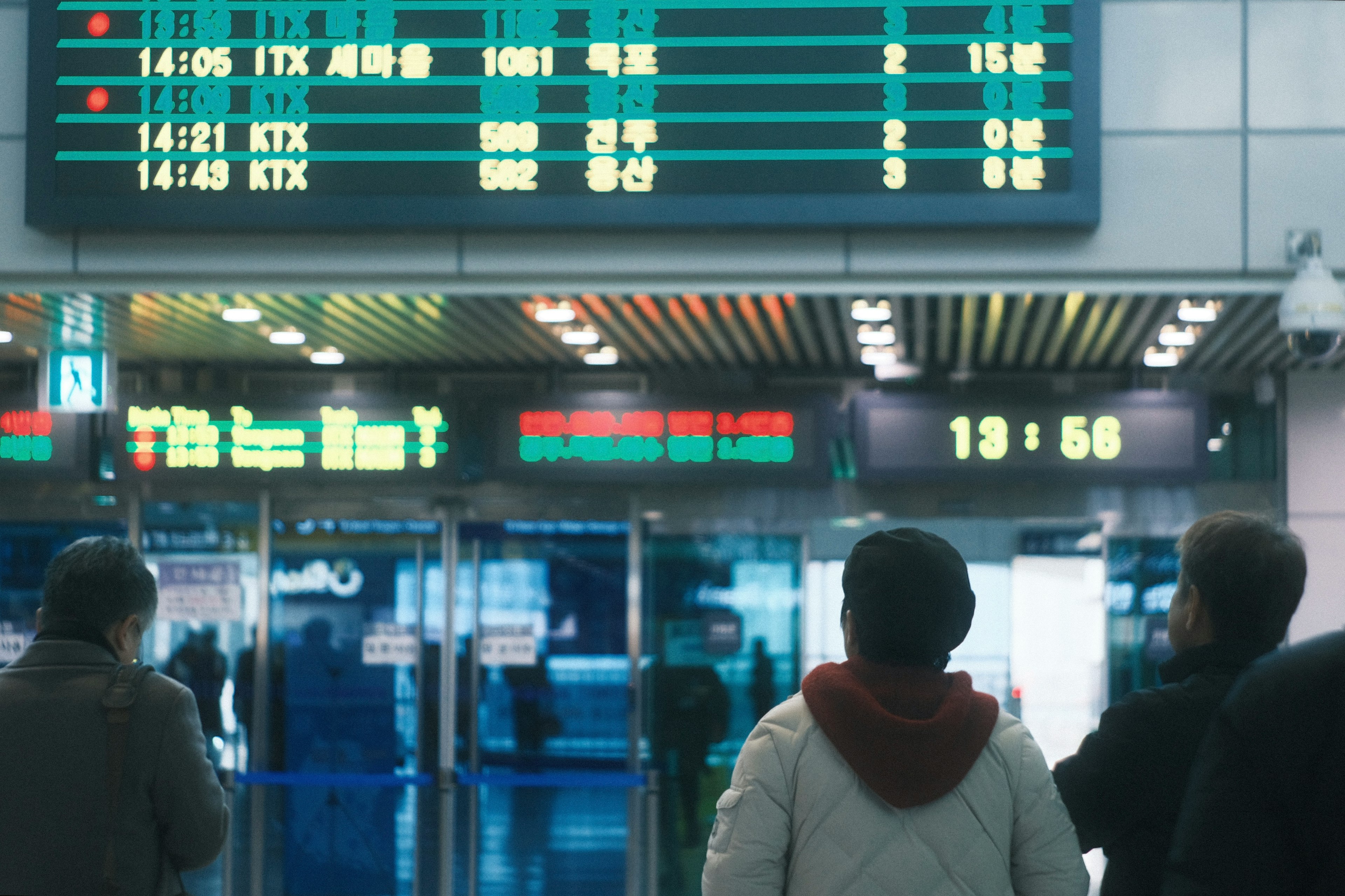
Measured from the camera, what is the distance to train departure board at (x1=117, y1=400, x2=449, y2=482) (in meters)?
7.59

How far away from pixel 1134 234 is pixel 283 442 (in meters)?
4.66

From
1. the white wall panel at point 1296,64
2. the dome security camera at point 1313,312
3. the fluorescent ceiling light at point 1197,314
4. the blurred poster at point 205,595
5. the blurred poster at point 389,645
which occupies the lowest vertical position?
the blurred poster at point 389,645

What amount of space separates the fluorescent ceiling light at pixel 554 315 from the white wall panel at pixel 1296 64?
9.77 feet

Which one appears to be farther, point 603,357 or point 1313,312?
point 603,357

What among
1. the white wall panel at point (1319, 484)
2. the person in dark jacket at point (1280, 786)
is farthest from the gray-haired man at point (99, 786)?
the white wall panel at point (1319, 484)

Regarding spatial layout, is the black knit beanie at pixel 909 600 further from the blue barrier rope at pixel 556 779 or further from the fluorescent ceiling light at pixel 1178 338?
the blue barrier rope at pixel 556 779

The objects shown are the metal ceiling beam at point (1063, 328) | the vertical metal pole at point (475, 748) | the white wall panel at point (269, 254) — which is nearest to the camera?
the white wall panel at point (269, 254)

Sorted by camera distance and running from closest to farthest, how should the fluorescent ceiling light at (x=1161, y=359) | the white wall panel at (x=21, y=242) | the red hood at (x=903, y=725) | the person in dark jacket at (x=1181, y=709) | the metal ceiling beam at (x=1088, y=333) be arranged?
the red hood at (x=903, y=725) → the person in dark jacket at (x=1181, y=709) → the white wall panel at (x=21, y=242) → the metal ceiling beam at (x=1088, y=333) → the fluorescent ceiling light at (x=1161, y=359)

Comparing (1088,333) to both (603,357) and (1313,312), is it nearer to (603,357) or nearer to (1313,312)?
(1313,312)

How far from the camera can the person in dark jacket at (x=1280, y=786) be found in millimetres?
1581

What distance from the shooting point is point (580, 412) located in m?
7.60

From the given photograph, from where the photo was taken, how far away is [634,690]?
8.17 meters

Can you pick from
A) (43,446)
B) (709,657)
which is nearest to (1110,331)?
(709,657)

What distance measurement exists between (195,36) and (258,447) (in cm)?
278
